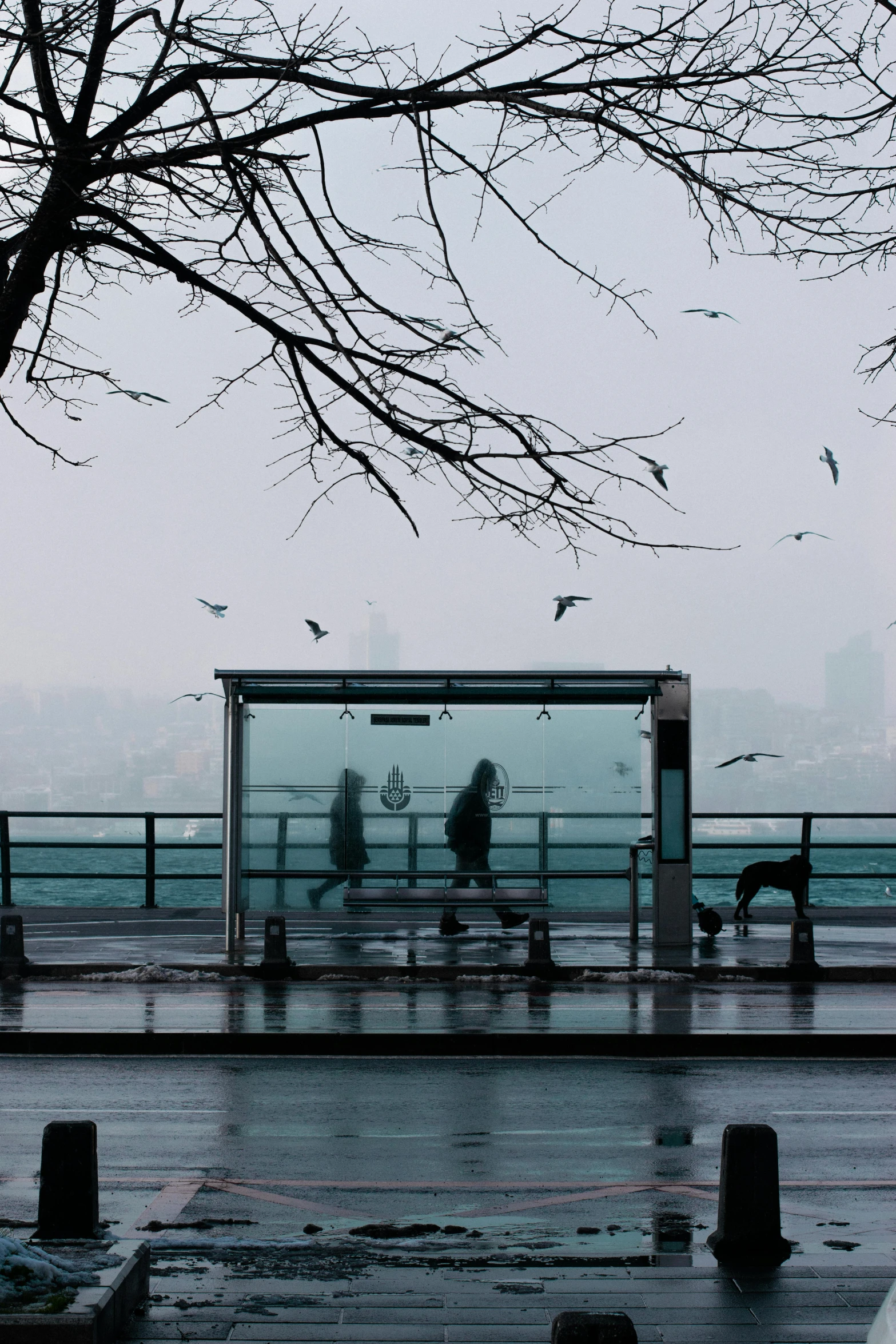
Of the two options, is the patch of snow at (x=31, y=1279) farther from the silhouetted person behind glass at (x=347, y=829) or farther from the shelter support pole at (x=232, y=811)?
the silhouetted person behind glass at (x=347, y=829)

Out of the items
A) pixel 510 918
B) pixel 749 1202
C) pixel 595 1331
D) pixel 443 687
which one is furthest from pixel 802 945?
pixel 595 1331

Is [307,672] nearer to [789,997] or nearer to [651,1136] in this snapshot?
[789,997]

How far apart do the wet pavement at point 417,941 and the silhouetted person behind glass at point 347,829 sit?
0.73m

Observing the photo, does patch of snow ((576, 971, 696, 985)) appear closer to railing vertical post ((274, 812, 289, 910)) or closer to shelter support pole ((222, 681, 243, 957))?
shelter support pole ((222, 681, 243, 957))

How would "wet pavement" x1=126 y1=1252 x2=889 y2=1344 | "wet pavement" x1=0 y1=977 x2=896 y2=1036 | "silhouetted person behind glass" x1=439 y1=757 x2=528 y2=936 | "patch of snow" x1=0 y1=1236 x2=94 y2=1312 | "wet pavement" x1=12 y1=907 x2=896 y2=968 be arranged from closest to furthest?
"patch of snow" x1=0 y1=1236 x2=94 y2=1312, "wet pavement" x1=126 y1=1252 x2=889 y2=1344, "wet pavement" x1=0 y1=977 x2=896 y2=1036, "wet pavement" x1=12 y1=907 x2=896 y2=968, "silhouetted person behind glass" x1=439 y1=757 x2=528 y2=936

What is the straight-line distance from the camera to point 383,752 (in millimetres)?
18281

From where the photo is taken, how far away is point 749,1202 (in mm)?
5887

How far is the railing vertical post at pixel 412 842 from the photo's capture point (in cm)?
A: 1805

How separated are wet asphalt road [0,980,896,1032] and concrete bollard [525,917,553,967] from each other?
0.30 metres

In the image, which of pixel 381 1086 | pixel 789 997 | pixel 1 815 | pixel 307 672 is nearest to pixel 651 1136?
pixel 381 1086

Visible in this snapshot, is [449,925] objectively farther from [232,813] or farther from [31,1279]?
[31,1279]

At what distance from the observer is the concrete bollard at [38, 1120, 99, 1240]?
5.65 m

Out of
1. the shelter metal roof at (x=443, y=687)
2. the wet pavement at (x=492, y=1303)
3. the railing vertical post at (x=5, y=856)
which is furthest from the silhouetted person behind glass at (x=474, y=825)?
the wet pavement at (x=492, y=1303)

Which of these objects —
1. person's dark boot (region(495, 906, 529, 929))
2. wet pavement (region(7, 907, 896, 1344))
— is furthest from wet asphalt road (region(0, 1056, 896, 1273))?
person's dark boot (region(495, 906, 529, 929))
